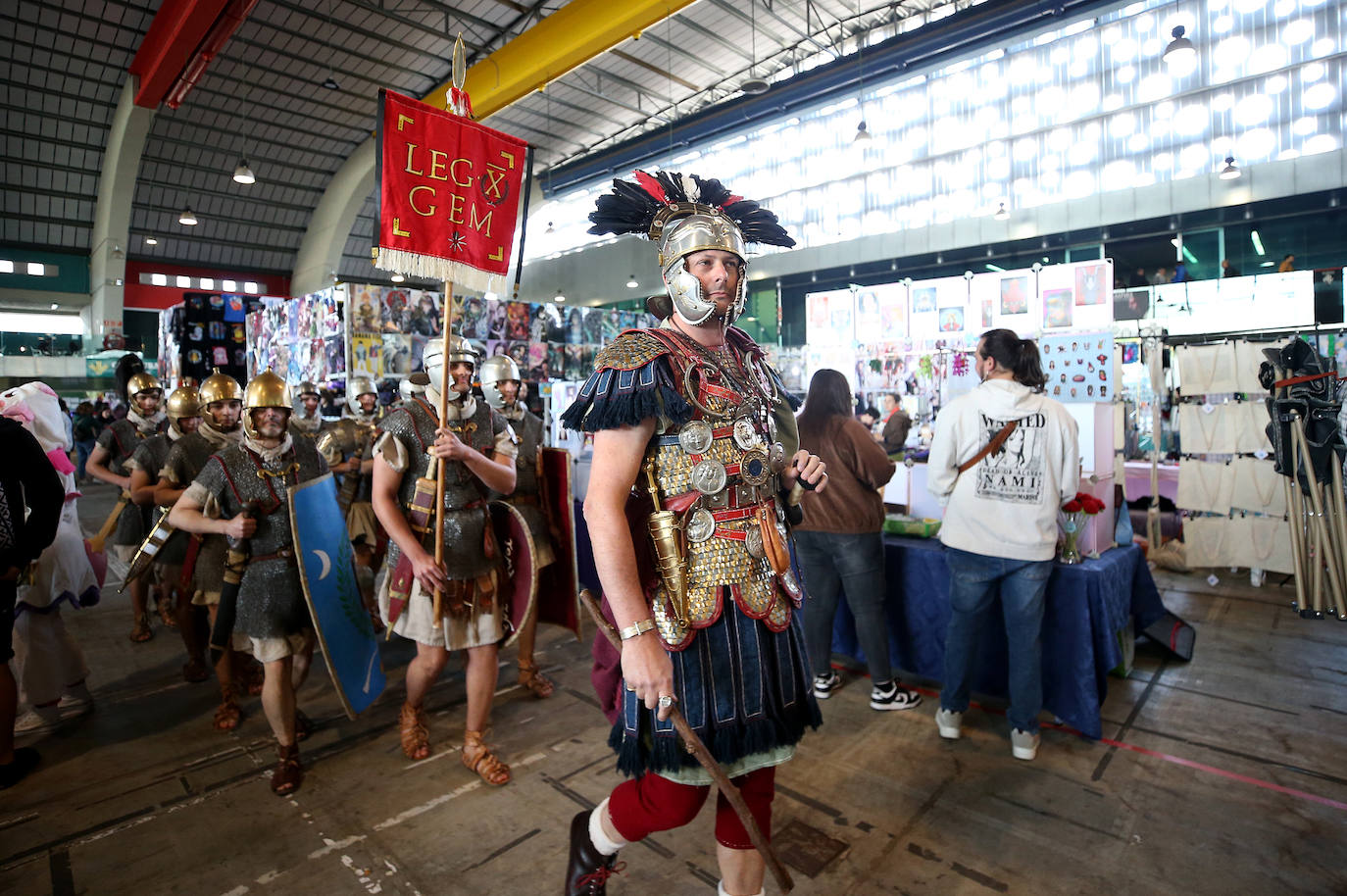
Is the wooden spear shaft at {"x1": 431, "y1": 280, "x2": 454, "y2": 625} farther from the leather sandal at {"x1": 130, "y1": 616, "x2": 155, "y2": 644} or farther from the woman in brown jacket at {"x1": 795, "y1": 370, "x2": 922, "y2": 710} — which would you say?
the leather sandal at {"x1": 130, "y1": 616, "x2": 155, "y2": 644}

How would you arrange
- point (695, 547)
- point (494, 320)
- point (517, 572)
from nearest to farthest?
point (695, 547)
point (517, 572)
point (494, 320)

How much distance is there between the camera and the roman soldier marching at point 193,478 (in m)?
3.24

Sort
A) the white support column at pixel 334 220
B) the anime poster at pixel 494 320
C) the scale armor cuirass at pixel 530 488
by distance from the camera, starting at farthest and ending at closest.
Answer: the white support column at pixel 334 220 < the anime poster at pixel 494 320 < the scale armor cuirass at pixel 530 488

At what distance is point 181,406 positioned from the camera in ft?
13.8

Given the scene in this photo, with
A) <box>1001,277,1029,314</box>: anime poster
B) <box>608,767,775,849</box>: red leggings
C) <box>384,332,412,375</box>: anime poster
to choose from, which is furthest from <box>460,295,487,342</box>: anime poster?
<box>608,767,775,849</box>: red leggings

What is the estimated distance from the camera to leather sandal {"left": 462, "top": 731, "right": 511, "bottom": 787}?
2748 mm

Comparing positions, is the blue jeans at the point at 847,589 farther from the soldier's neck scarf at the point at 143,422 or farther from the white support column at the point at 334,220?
the white support column at the point at 334,220

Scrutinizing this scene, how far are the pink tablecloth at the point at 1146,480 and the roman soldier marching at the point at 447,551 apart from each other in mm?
6263

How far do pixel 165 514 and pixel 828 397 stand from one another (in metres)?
3.62

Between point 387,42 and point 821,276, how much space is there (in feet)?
33.0

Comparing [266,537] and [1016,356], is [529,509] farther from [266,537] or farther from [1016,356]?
[1016,356]

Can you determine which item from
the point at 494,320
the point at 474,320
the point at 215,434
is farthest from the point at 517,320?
the point at 215,434

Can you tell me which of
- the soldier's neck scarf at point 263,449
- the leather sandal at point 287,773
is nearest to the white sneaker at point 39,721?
the leather sandal at point 287,773

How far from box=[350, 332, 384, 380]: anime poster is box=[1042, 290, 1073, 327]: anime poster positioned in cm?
721
